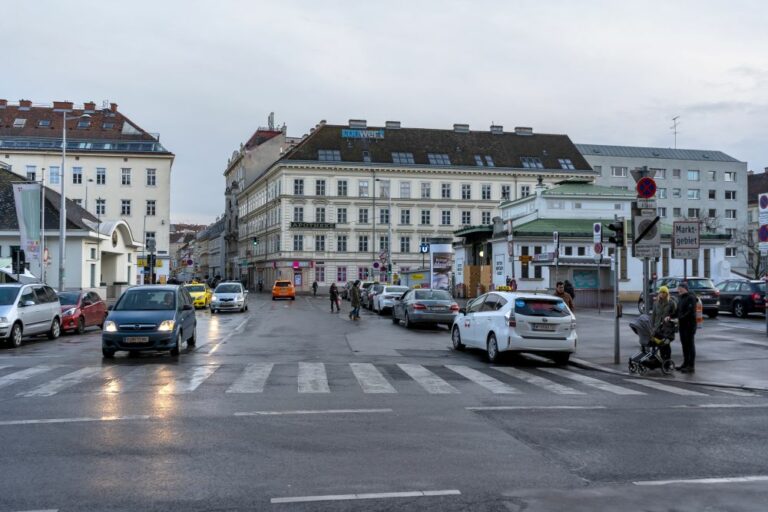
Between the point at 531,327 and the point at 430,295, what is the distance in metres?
11.7

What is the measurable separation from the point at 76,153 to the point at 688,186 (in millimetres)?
77022

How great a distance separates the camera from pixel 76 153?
80750mm

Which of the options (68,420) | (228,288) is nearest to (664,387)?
(68,420)

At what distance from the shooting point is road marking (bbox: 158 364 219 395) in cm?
1145

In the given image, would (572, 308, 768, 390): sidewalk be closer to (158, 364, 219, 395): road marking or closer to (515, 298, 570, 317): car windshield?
(515, 298, 570, 317): car windshield

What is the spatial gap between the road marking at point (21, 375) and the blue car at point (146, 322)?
1663 mm

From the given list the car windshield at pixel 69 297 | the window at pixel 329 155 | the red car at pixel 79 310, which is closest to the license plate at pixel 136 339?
the red car at pixel 79 310

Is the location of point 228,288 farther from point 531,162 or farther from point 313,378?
point 531,162

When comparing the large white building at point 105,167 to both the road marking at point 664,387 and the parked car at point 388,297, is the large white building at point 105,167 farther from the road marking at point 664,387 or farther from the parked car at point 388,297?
the road marking at point 664,387

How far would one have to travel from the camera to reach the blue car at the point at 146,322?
1620 centimetres

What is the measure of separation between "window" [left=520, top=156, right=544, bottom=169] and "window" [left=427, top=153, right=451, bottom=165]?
30.4 ft

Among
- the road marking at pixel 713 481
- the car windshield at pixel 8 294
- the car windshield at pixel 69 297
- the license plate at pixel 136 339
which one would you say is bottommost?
the road marking at pixel 713 481

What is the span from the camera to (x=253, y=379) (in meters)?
12.9

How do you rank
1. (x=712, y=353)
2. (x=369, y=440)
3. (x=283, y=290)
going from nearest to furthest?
(x=369, y=440)
(x=712, y=353)
(x=283, y=290)
